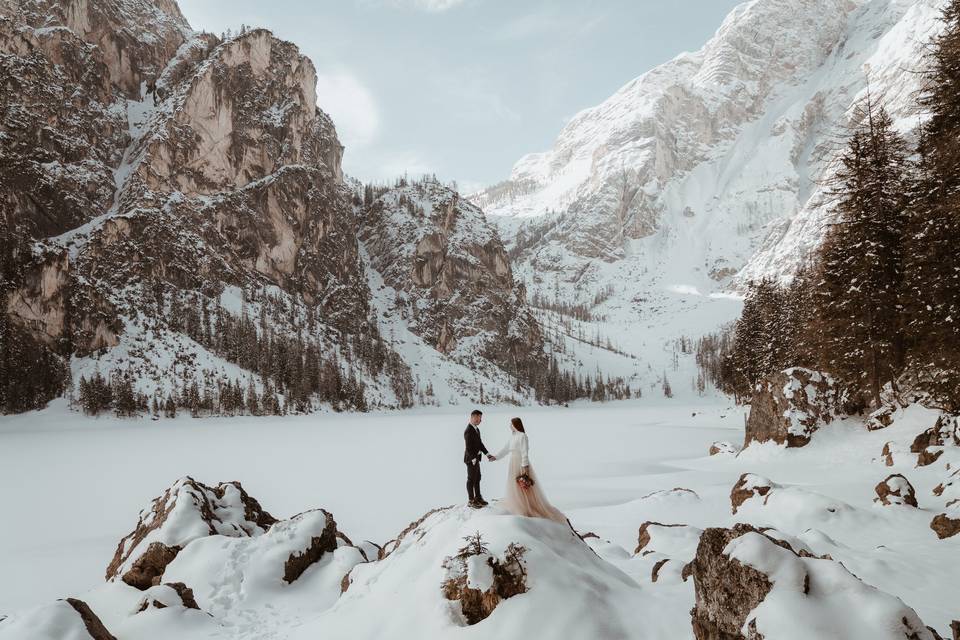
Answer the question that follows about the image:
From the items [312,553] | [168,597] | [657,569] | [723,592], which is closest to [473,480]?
[657,569]

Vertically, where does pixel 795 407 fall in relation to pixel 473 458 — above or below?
below

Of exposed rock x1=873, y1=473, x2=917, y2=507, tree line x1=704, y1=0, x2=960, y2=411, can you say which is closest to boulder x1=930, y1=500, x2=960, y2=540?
exposed rock x1=873, y1=473, x2=917, y2=507

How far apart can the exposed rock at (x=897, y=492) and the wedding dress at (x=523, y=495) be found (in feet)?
33.2

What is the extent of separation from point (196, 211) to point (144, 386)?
219ft

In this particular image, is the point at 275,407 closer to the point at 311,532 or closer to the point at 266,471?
the point at 266,471

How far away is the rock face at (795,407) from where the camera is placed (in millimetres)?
24828

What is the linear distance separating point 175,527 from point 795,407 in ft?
88.9

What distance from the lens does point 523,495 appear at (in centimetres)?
921

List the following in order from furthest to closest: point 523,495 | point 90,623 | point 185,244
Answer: point 185,244 → point 523,495 → point 90,623

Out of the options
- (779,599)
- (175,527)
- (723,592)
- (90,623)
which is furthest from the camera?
(175,527)

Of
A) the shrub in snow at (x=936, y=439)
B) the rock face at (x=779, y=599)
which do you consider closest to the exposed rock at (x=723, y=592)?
the rock face at (x=779, y=599)

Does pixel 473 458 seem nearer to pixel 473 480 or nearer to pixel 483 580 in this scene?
pixel 473 480

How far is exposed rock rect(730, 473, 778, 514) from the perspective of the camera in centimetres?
1503

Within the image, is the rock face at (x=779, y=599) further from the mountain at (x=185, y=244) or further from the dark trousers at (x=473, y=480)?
the mountain at (x=185, y=244)
